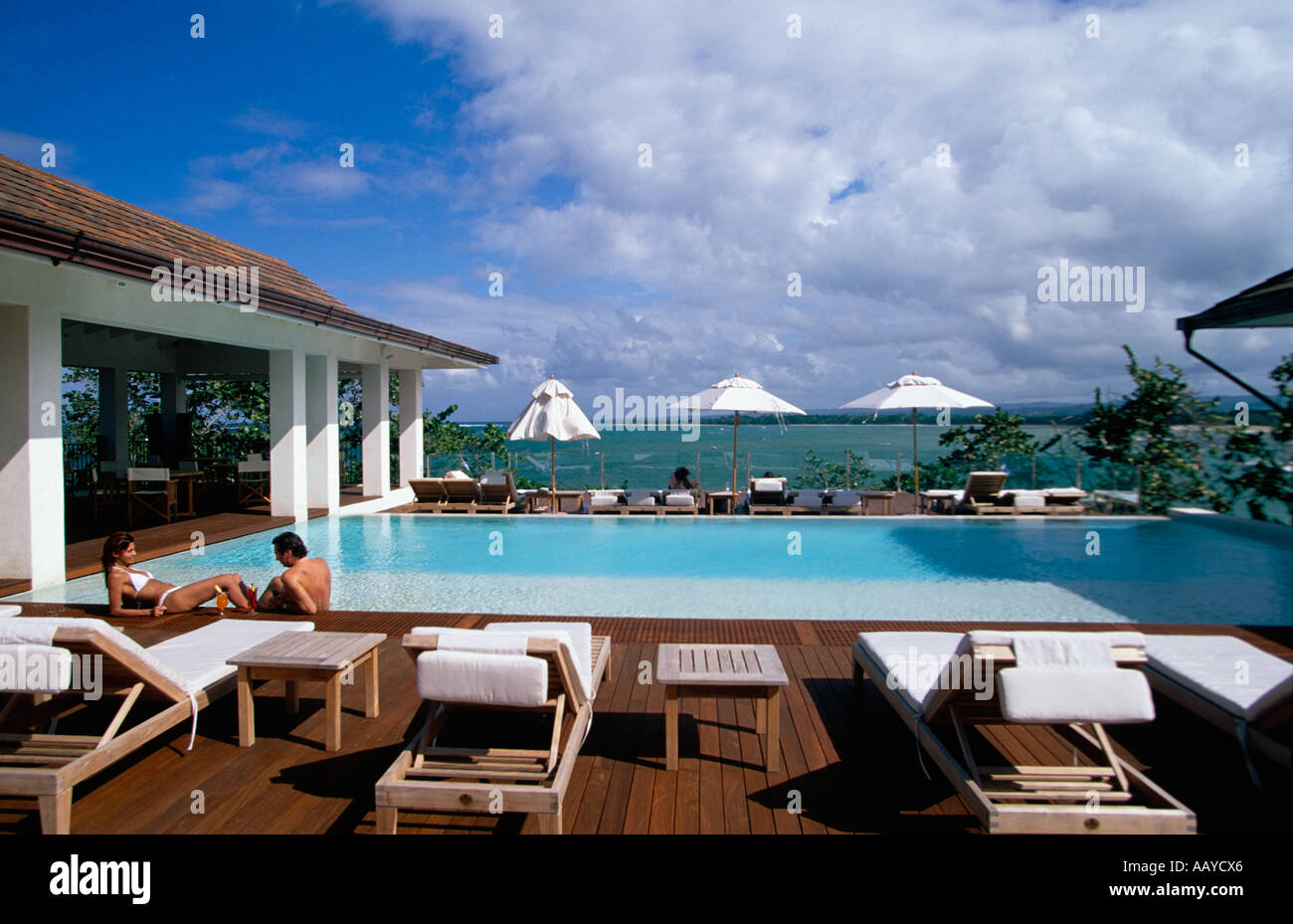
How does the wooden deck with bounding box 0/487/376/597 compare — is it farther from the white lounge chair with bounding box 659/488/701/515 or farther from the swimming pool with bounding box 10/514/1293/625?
the white lounge chair with bounding box 659/488/701/515

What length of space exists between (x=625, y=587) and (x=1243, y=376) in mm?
8130

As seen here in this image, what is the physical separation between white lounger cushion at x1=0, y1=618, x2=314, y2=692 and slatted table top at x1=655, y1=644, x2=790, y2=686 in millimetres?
2154

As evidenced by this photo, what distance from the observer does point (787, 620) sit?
558 centimetres

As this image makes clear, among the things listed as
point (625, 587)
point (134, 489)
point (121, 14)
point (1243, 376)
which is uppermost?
point (121, 14)

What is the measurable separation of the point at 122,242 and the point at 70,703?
629 cm

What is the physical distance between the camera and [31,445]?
21.4 ft

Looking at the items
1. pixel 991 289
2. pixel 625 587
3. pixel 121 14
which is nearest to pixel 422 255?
pixel 121 14

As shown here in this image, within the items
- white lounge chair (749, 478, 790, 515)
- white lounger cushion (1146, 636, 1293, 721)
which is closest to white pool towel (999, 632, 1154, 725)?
white lounger cushion (1146, 636, 1293, 721)

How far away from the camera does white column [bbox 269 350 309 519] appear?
1070cm

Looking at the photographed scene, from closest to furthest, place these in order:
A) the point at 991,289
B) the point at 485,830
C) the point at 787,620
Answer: the point at 485,830, the point at 787,620, the point at 991,289

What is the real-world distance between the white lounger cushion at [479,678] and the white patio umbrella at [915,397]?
10.9 metres

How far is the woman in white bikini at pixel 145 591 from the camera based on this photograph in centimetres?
518
